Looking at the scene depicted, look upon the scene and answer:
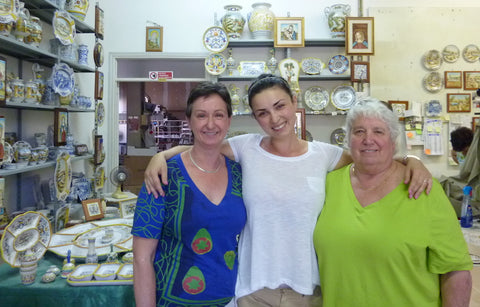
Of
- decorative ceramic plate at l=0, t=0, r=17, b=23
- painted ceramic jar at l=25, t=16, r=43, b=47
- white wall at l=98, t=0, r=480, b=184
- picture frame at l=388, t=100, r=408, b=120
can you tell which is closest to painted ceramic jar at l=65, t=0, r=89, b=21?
painted ceramic jar at l=25, t=16, r=43, b=47

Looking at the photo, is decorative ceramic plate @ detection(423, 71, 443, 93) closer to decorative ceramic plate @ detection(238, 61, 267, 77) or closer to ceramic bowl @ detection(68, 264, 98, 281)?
decorative ceramic plate @ detection(238, 61, 267, 77)

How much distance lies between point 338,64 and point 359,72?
0.90 ft

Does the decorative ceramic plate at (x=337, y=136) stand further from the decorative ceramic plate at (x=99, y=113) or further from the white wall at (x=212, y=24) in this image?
the decorative ceramic plate at (x=99, y=113)

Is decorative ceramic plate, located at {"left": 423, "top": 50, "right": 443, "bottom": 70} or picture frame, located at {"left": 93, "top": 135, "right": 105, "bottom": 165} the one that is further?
decorative ceramic plate, located at {"left": 423, "top": 50, "right": 443, "bottom": 70}

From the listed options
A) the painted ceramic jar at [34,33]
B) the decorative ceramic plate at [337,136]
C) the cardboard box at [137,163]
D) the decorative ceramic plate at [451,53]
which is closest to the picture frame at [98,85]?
the painted ceramic jar at [34,33]

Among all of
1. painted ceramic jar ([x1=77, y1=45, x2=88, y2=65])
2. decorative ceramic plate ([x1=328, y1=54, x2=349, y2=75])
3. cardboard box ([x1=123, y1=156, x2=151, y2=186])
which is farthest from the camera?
cardboard box ([x1=123, y1=156, x2=151, y2=186])

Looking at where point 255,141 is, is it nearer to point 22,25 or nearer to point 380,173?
point 380,173

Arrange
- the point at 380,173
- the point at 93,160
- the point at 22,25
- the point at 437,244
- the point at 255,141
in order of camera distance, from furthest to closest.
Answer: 1. the point at 93,160
2. the point at 22,25
3. the point at 255,141
4. the point at 380,173
5. the point at 437,244

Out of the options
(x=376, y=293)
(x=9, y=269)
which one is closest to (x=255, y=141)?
(x=376, y=293)

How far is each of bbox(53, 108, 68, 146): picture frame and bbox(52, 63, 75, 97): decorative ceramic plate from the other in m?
0.15

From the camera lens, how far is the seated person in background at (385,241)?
3.88 ft

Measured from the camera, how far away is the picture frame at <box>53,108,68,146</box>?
111 inches

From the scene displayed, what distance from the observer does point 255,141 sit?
59.4 inches

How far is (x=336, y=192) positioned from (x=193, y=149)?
564mm
